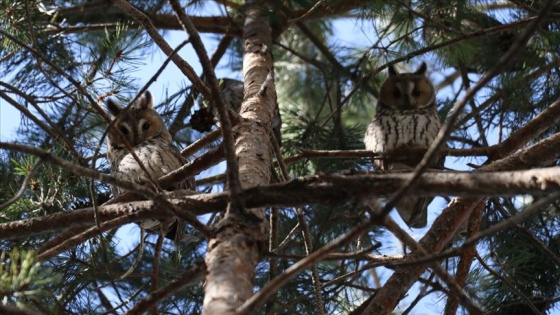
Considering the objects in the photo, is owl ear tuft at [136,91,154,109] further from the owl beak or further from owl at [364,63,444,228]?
the owl beak

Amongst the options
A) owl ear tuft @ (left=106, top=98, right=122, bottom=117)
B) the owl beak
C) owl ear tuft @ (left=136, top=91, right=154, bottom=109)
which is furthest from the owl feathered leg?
owl ear tuft @ (left=106, top=98, right=122, bottom=117)

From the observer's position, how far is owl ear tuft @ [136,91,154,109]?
14.6 ft

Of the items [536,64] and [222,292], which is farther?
[536,64]

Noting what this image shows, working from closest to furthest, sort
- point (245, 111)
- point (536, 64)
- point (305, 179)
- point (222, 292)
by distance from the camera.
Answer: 1. point (222, 292)
2. point (305, 179)
3. point (245, 111)
4. point (536, 64)

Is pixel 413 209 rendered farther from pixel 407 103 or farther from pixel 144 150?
pixel 144 150

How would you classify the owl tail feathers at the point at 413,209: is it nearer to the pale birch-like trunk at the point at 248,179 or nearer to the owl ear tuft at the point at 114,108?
the pale birch-like trunk at the point at 248,179

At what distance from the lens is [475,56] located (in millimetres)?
4941

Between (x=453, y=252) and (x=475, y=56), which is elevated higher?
(x=475, y=56)

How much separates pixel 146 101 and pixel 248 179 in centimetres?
215

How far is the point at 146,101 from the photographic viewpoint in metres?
4.48

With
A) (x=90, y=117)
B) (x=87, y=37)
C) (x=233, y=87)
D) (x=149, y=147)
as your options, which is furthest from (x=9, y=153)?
(x=233, y=87)

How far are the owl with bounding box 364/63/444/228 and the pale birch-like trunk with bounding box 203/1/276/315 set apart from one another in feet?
2.57

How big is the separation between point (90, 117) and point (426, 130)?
2000 mm

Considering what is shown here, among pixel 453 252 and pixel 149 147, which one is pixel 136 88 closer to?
pixel 149 147
